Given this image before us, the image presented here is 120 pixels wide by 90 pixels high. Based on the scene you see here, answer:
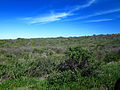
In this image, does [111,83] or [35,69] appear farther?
[35,69]

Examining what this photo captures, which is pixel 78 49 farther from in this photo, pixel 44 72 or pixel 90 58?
pixel 44 72

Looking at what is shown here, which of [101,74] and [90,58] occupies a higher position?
[90,58]

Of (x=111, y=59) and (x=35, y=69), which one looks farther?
(x=111, y=59)

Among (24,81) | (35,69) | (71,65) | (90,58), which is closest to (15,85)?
(24,81)

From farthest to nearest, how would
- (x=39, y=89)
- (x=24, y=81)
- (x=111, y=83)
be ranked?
(x=24, y=81), (x=111, y=83), (x=39, y=89)

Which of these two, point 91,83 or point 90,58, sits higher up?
point 90,58

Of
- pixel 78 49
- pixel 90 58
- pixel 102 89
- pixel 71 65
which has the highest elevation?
pixel 78 49

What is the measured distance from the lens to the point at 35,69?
6.39 metres

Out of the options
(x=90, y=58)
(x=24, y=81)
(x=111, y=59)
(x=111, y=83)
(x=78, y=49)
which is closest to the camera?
(x=111, y=83)

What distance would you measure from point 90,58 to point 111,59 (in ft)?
16.7

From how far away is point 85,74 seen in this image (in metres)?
5.69

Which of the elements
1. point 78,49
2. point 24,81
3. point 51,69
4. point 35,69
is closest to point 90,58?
point 78,49

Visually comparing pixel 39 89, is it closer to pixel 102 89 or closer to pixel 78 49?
pixel 102 89

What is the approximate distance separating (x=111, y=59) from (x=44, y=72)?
6609 mm
